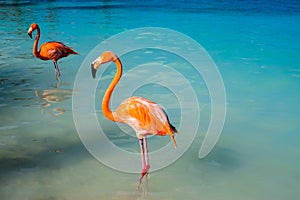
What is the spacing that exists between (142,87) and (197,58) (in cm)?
324

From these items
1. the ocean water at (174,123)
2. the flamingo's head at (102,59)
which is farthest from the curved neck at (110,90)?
the ocean water at (174,123)

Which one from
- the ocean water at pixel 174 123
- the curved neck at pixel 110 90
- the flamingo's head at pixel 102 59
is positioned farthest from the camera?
the ocean water at pixel 174 123

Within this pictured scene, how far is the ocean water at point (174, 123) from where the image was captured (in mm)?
4648

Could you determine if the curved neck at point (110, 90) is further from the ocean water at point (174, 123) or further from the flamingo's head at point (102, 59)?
the ocean water at point (174, 123)

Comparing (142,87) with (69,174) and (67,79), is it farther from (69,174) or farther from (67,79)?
(69,174)

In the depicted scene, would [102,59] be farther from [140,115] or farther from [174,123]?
[174,123]

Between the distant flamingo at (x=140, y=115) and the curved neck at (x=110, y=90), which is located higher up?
the curved neck at (x=110, y=90)

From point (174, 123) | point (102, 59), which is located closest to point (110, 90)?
point (102, 59)

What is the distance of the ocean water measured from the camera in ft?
15.3

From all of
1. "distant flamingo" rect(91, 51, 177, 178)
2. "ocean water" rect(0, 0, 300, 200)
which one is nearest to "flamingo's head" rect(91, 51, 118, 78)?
"distant flamingo" rect(91, 51, 177, 178)

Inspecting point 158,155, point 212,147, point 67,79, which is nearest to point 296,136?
point 212,147

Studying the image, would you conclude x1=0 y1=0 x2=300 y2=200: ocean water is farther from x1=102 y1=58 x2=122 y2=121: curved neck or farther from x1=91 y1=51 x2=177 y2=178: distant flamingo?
x1=102 y1=58 x2=122 y2=121: curved neck

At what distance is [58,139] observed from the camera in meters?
5.78

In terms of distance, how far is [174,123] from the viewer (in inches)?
256
